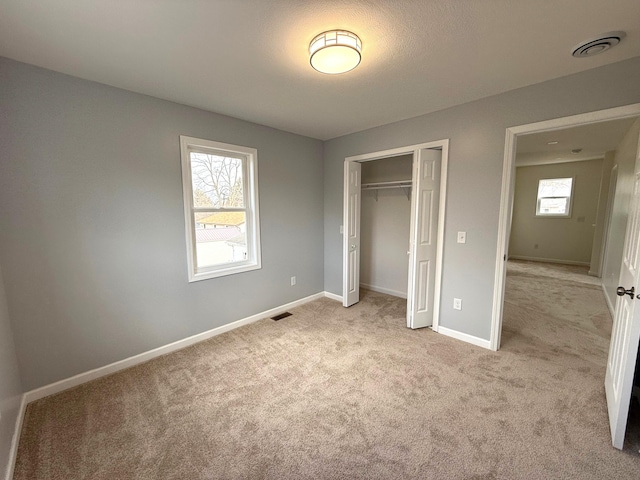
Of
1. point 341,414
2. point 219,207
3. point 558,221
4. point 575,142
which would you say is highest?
point 575,142

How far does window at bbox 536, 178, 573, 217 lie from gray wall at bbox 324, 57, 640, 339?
5874 mm

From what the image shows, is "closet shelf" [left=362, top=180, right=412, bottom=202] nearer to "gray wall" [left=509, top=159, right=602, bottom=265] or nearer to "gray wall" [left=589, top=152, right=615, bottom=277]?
"gray wall" [left=589, top=152, right=615, bottom=277]

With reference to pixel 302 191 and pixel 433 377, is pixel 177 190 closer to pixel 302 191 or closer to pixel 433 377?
pixel 302 191

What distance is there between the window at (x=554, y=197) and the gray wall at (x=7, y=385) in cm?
940

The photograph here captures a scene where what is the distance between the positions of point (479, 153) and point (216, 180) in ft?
9.19

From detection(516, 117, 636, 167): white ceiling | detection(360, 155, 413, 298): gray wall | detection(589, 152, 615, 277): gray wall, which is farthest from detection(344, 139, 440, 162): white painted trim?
detection(589, 152, 615, 277): gray wall

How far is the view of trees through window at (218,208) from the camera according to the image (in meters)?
2.82

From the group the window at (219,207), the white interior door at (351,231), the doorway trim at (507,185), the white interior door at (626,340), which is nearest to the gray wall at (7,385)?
the window at (219,207)

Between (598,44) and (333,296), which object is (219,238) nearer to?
(333,296)

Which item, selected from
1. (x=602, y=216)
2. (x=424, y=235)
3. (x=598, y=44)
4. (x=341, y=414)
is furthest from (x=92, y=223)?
(x=602, y=216)

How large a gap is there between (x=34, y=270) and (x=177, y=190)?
120cm

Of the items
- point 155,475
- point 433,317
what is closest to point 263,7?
point 155,475

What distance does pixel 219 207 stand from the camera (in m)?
2.97

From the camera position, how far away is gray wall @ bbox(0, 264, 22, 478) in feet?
4.58
